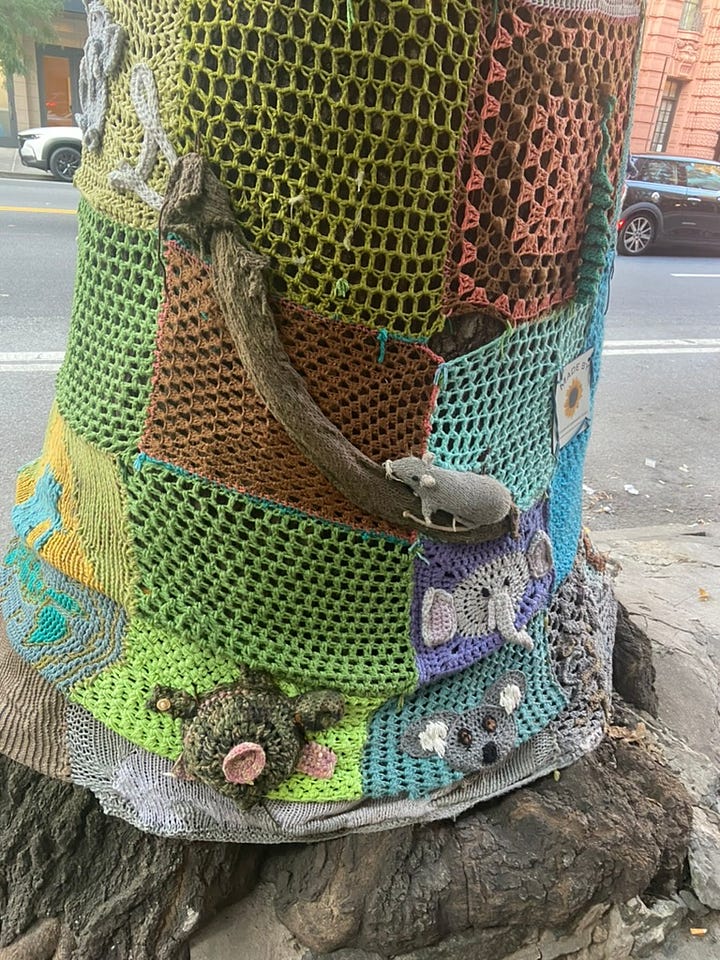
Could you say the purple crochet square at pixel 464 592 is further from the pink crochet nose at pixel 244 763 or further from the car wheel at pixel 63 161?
the car wheel at pixel 63 161

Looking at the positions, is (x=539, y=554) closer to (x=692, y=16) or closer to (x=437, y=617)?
(x=437, y=617)

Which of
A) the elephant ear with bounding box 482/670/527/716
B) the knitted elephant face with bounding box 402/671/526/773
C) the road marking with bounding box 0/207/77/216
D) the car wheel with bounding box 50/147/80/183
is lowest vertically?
the road marking with bounding box 0/207/77/216

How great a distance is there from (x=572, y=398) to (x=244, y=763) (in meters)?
0.74

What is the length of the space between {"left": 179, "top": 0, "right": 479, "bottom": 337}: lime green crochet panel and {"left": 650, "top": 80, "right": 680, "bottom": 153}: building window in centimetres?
1950

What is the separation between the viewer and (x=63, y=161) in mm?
10711

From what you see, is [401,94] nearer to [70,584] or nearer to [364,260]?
[364,260]

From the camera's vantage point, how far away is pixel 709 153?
58.4ft

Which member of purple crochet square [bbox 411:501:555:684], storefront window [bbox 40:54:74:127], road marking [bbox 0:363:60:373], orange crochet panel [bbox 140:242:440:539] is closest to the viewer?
orange crochet panel [bbox 140:242:440:539]

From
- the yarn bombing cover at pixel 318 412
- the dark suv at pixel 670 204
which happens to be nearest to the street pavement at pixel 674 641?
the yarn bombing cover at pixel 318 412

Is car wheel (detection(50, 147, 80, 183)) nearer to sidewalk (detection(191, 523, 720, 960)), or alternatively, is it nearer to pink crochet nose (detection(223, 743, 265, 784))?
sidewalk (detection(191, 523, 720, 960))

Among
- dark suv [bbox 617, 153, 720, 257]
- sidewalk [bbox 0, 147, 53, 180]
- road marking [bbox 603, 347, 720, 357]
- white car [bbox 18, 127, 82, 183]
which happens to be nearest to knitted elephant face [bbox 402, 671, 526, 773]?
road marking [bbox 603, 347, 720, 357]

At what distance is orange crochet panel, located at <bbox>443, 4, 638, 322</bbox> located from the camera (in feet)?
2.83

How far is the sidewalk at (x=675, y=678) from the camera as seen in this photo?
3.98 feet

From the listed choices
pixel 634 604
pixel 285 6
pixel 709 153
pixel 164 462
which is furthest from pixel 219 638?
pixel 709 153
